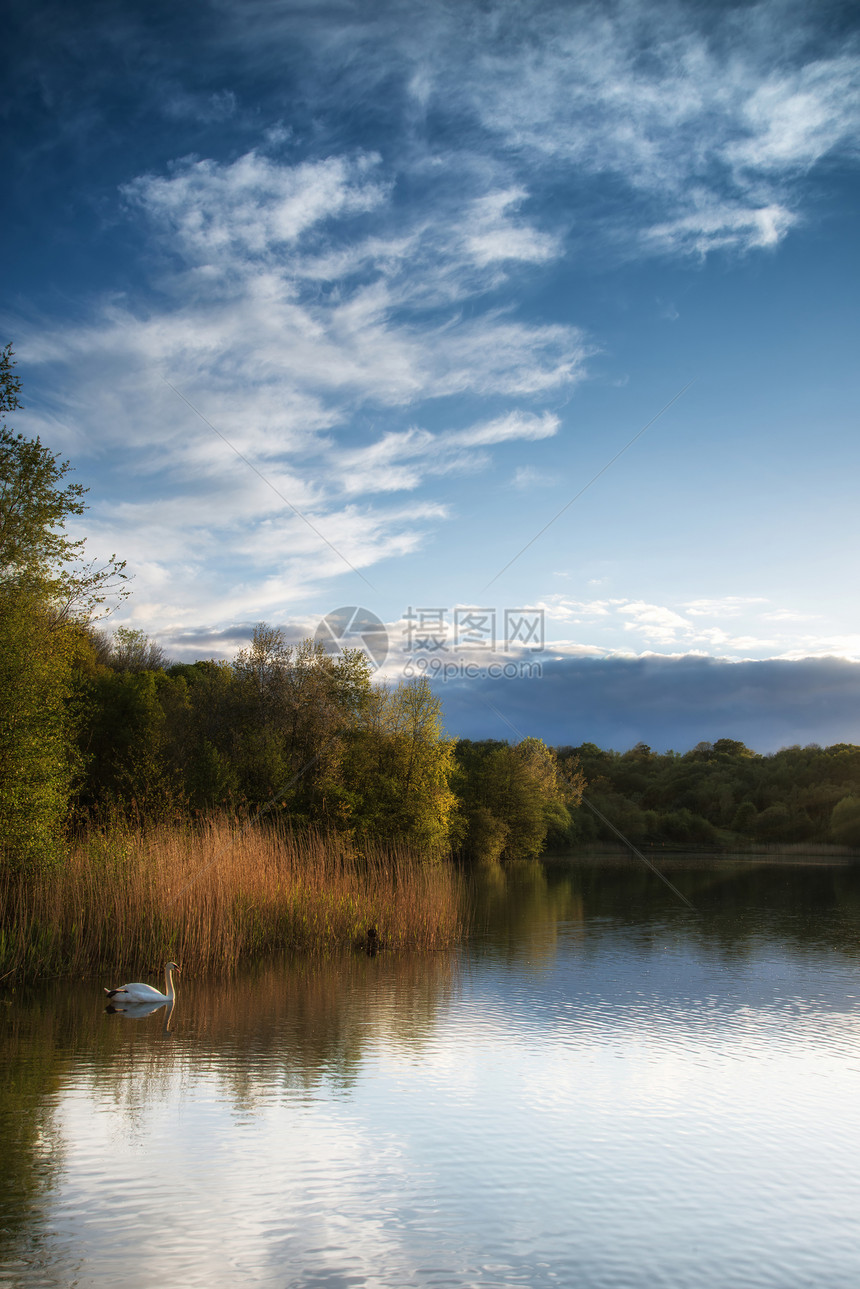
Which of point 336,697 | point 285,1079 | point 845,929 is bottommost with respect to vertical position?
point 845,929

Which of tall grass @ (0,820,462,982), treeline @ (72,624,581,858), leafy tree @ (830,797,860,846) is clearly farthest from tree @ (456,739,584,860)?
tall grass @ (0,820,462,982)

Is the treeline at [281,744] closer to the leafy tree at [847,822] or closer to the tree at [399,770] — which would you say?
the tree at [399,770]

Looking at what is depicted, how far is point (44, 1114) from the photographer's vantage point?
278 inches

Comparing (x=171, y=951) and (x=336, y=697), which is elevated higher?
(x=336, y=697)

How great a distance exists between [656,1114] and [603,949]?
33.4ft

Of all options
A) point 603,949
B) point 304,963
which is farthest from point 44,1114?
point 603,949

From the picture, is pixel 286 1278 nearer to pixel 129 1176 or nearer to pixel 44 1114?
pixel 129 1176

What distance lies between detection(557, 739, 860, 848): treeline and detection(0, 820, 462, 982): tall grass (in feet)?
170

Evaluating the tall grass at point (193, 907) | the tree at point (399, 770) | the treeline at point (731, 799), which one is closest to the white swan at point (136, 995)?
the tall grass at point (193, 907)

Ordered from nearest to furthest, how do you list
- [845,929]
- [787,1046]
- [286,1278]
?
[286,1278]
[787,1046]
[845,929]

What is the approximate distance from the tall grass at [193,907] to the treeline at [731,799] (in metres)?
51.9

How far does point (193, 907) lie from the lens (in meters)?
13.3

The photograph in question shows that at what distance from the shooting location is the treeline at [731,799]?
6788cm

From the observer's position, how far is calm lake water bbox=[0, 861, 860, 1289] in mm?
4859
